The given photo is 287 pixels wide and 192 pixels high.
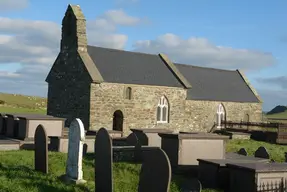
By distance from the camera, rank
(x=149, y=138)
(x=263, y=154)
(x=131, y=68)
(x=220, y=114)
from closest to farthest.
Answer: (x=263, y=154) < (x=149, y=138) < (x=131, y=68) < (x=220, y=114)

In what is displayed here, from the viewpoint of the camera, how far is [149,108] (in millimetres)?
32812

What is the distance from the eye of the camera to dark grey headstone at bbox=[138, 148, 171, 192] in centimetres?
858

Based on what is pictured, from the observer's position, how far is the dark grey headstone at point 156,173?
28.1 ft

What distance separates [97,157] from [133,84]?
2074 cm

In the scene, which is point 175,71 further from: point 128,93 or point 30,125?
point 30,125

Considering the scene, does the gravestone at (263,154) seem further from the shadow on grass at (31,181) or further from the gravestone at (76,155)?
the shadow on grass at (31,181)

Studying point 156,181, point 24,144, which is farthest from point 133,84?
point 156,181

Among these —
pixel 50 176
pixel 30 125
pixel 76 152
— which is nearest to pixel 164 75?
pixel 30 125

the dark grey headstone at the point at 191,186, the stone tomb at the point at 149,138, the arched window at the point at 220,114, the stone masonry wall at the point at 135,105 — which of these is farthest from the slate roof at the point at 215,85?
the dark grey headstone at the point at 191,186

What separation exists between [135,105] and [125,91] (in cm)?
141

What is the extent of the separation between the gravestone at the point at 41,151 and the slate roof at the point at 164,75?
1694cm

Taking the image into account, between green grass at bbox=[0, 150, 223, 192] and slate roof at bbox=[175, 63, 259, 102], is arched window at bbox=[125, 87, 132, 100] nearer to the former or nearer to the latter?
slate roof at bbox=[175, 63, 259, 102]

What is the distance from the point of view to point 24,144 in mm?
19375

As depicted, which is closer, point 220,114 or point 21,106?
point 220,114
